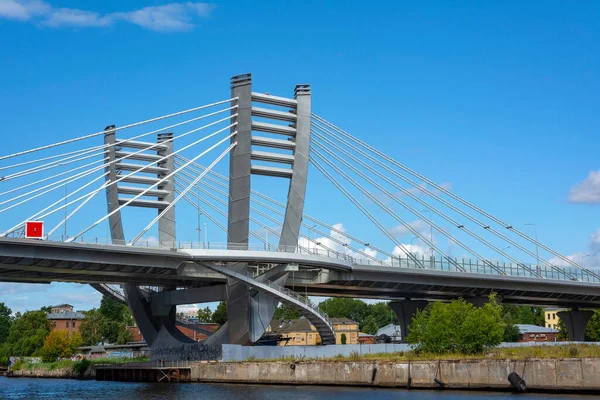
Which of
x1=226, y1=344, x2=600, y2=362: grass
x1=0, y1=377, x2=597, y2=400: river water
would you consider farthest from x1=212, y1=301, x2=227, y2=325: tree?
x1=226, y1=344, x2=600, y2=362: grass

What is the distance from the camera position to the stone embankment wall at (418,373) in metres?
46.6

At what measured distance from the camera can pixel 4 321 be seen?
18688cm

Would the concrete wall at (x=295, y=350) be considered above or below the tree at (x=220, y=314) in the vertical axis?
below

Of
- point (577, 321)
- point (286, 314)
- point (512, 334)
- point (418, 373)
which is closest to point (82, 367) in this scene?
point (418, 373)

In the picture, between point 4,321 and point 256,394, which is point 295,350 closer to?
point 256,394

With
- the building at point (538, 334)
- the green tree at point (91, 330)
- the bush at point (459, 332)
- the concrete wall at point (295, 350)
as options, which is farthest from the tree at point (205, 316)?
the bush at point (459, 332)

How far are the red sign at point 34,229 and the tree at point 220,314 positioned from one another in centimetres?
10215

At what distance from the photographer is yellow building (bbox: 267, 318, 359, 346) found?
A: 468 feet

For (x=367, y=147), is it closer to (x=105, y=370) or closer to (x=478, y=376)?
(x=478, y=376)

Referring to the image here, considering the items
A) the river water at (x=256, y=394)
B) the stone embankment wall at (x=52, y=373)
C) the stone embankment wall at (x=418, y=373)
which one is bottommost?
the stone embankment wall at (x=52, y=373)

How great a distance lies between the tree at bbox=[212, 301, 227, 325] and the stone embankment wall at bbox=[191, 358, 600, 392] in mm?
89337

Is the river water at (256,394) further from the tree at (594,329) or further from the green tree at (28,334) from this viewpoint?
the green tree at (28,334)

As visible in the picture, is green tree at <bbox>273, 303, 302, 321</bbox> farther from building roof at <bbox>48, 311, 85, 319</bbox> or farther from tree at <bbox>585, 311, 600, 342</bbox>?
tree at <bbox>585, 311, 600, 342</bbox>

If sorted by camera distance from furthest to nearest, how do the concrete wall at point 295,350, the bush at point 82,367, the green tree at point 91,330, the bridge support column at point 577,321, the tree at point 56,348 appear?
the green tree at point 91,330 → the tree at point 56,348 → the bridge support column at point 577,321 → the bush at point 82,367 → the concrete wall at point 295,350
